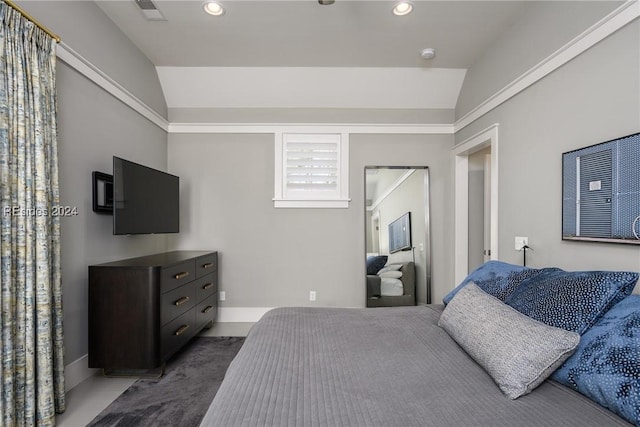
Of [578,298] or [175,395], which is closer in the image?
[578,298]

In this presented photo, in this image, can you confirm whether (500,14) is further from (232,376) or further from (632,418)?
(232,376)

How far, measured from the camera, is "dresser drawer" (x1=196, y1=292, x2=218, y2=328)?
295 centimetres

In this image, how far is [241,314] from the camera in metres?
3.58

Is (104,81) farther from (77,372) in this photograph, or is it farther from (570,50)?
(570,50)

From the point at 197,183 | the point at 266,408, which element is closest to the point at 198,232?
the point at 197,183

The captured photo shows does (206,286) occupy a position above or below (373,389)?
below

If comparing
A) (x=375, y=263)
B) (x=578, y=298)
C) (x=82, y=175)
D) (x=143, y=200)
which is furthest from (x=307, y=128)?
(x=578, y=298)

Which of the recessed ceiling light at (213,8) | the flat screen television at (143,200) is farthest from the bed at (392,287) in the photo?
the recessed ceiling light at (213,8)

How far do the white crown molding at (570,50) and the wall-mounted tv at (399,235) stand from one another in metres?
1.41

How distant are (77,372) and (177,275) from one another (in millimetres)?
913

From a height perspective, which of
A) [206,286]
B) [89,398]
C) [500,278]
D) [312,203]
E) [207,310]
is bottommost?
[89,398]

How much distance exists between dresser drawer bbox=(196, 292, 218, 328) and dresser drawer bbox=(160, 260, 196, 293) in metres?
0.38

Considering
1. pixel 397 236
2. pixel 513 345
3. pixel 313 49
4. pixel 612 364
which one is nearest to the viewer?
pixel 612 364

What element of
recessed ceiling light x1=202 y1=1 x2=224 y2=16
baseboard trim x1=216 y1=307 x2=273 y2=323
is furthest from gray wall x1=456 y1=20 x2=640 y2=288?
baseboard trim x1=216 y1=307 x2=273 y2=323
